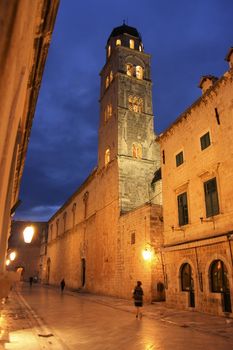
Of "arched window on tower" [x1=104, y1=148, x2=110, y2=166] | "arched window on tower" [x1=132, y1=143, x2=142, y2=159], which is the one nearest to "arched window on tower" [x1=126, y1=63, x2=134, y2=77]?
"arched window on tower" [x1=132, y1=143, x2=142, y2=159]

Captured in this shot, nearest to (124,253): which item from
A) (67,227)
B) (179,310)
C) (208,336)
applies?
(179,310)

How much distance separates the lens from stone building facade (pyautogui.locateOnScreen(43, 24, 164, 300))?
20578mm

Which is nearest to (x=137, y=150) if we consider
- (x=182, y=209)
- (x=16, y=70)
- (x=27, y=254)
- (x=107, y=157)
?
(x=107, y=157)

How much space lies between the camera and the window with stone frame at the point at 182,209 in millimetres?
15945

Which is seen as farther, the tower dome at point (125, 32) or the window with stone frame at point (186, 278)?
the tower dome at point (125, 32)

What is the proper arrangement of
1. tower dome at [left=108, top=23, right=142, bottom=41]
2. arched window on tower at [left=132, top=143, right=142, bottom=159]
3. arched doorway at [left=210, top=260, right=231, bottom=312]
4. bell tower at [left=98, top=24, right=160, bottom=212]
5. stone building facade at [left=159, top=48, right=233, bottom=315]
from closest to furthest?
arched doorway at [left=210, top=260, right=231, bottom=312]
stone building facade at [left=159, top=48, right=233, bottom=315]
bell tower at [left=98, top=24, right=160, bottom=212]
arched window on tower at [left=132, top=143, right=142, bottom=159]
tower dome at [left=108, top=23, right=142, bottom=41]

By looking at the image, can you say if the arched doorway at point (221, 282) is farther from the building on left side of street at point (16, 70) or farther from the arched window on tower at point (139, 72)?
the arched window on tower at point (139, 72)

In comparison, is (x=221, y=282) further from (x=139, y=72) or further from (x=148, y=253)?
(x=139, y=72)

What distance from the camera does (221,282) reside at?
12.8 meters

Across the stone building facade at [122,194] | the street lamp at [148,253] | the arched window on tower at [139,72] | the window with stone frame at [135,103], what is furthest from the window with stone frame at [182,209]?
the arched window on tower at [139,72]

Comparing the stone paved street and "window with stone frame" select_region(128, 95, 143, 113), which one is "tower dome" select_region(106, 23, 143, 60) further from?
the stone paved street

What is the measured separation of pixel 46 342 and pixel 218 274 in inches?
316

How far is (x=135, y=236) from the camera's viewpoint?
21547mm

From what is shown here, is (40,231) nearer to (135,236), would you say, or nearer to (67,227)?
(67,227)
